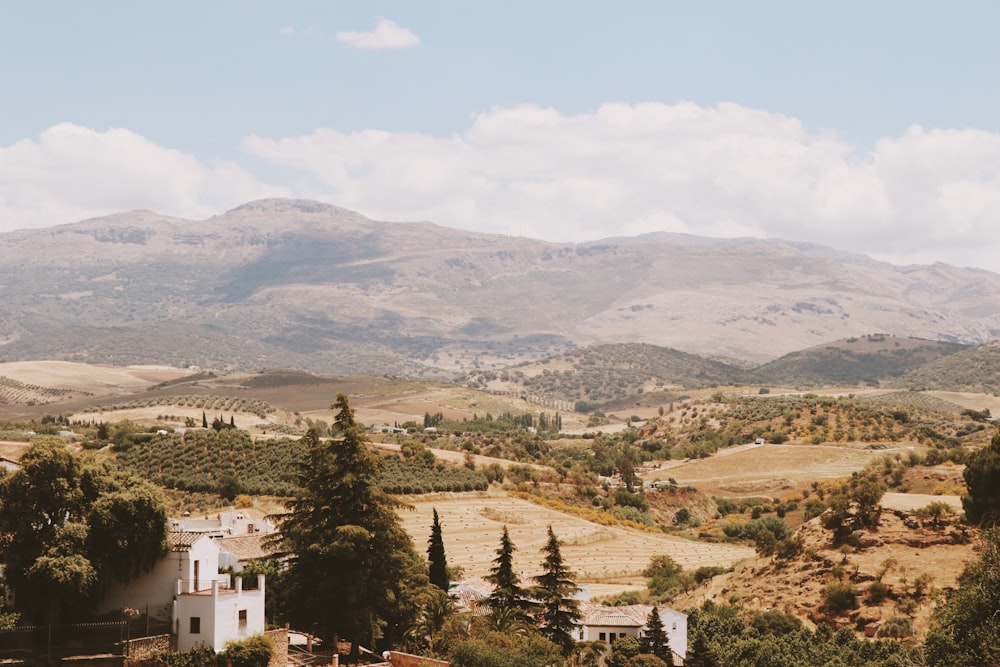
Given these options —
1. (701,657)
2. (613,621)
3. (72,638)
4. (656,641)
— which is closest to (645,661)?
(656,641)

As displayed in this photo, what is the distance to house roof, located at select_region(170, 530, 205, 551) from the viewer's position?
43.9 meters

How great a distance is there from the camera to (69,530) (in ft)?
139

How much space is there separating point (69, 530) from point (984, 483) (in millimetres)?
45566

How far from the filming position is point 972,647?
1618 inches

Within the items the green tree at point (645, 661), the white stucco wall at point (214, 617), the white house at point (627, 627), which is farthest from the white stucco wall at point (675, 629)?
the white stucco wall at point (214, 617)

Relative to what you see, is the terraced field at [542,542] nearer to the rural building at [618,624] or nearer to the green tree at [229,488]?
→ the green tree at [229,488]

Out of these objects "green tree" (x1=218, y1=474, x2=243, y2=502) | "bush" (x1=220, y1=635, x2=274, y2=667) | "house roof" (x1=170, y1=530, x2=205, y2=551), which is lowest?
"bush" (x1=220, y1=635, x2=274, y2=667)

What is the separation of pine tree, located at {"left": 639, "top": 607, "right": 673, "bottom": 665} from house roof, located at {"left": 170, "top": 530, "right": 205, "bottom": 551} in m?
23.5

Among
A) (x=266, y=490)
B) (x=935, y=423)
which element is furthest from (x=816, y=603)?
(x=935, y=423)

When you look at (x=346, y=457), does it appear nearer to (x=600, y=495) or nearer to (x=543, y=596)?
(x=543, y=596)

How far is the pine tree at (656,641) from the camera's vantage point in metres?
57.0

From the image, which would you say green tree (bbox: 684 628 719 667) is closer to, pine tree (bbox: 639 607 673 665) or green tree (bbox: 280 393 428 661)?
pine tree (bbox: 639 607 673 665)

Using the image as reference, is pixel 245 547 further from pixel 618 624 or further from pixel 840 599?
pixel 840 599

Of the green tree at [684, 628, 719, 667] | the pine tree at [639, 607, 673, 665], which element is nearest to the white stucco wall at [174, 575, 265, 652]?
the green tree at [684, 628, 719, 667]
